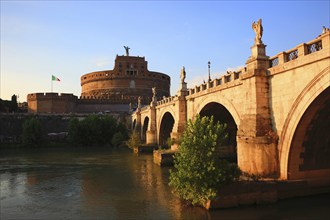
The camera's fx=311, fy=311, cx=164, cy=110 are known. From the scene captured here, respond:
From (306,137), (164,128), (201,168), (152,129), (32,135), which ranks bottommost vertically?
(201,168)

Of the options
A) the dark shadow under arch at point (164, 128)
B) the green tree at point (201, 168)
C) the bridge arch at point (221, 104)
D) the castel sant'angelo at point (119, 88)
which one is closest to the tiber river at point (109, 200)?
the green tree at point (201, 168)

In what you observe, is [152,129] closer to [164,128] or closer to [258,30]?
[164,128]

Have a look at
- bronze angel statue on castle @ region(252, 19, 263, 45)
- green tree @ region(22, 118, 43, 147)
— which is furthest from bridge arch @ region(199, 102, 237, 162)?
green tree @ region(22, 118, 43, 147)

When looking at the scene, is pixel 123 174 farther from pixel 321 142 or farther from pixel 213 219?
pixel 321 142

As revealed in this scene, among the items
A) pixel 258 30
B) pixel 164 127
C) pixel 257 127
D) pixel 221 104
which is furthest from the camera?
pixel 164 127

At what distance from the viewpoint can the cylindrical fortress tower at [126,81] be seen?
8725 centimetres

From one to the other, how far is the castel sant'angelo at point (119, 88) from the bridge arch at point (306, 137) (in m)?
60.9

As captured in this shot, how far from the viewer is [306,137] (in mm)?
14695

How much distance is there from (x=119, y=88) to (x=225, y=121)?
200ft

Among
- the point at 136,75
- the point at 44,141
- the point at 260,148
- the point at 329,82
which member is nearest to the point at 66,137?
the point at 44,141

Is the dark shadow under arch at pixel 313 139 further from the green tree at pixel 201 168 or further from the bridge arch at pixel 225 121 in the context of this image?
the bridge arch at pixel 225 121

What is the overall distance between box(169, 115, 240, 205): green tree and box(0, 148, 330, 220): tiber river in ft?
2.86

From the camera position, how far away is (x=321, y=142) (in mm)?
15227

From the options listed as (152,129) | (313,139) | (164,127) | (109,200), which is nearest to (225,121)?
(313,139)
